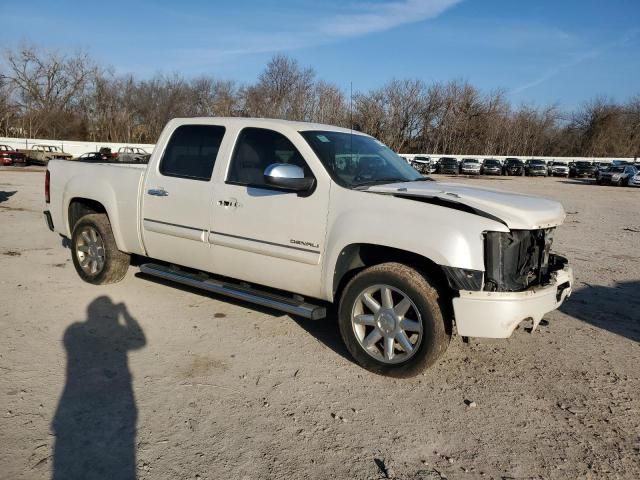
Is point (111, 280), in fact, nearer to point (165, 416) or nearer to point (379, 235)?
point (165, 416)

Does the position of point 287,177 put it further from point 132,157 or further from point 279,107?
point 279,107

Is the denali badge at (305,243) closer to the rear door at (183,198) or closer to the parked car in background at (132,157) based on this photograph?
the rear door at (183,198)

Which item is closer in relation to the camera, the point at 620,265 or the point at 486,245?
the point at 486,245

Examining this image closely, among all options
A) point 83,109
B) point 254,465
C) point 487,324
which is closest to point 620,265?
point 487,324

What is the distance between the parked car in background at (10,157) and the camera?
34834 millimetres

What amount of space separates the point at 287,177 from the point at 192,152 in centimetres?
151

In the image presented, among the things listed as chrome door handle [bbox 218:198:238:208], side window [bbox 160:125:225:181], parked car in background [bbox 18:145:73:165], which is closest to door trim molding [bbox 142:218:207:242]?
chrome door handle [bbox 218:198:238:208]

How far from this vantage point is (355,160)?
459cm

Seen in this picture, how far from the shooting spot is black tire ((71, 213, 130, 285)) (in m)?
5.75

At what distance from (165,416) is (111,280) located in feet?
10.3

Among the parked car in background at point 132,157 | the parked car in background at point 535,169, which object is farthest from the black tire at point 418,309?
the parked car in background at point 535,169

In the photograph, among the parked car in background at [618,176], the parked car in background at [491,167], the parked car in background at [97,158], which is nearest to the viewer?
the parked car in background at [97,158]

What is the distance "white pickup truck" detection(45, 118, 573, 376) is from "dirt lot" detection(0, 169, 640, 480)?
397 mm

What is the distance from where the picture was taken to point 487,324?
352 cm
